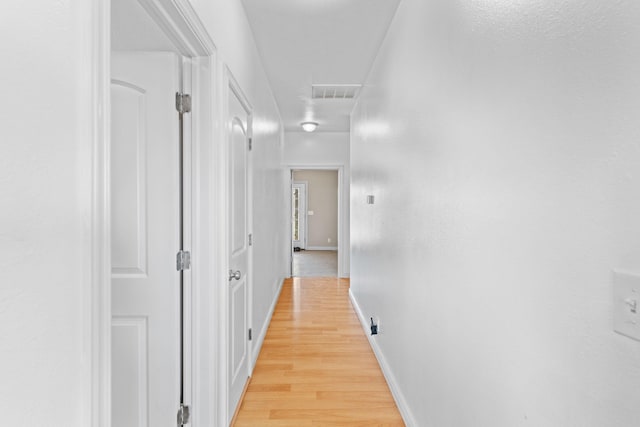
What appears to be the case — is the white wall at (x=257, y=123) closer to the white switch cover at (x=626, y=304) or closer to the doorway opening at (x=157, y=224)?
the doorway opening at (x=157, y=224)

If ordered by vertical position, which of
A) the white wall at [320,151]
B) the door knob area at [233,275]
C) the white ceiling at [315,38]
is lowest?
the door knob area at [233,275]

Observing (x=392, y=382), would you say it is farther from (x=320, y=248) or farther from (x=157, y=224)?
(x=320, y=248)

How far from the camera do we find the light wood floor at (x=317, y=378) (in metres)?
2.17

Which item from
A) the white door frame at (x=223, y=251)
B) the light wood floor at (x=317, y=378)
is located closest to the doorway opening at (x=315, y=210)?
the light wood floor at (x=317, y=378)

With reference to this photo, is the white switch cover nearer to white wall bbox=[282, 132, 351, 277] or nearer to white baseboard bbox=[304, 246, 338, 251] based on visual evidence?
white wall bbox=[282, 132, 351, 277]

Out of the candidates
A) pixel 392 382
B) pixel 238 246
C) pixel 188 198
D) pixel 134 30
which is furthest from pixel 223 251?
pixel 392 382

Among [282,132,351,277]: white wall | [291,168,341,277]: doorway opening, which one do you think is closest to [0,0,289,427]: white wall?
[282,132,351,277]: white wall

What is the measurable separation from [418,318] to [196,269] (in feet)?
3.85

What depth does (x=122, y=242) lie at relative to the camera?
1626 mm
